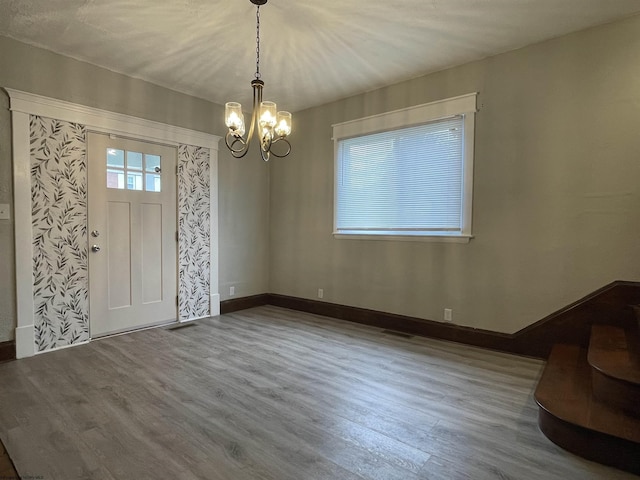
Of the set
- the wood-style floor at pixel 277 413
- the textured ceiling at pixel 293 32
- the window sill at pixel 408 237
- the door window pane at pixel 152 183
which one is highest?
the textured ceiling at pixel 293 32

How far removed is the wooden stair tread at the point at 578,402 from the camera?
1.73 metres

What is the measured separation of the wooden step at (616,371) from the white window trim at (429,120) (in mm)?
1359

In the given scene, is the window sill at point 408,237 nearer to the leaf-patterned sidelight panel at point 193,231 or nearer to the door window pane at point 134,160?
the leaf-patterned sidelight panel at point 193,231

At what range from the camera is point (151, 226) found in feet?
12.6

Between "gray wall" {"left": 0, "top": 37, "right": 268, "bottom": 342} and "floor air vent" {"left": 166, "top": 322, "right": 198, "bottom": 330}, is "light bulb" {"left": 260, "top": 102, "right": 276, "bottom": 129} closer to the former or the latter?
"gray wall" {"left": 0, "top": 37, "right": 268, "bottom": 342}

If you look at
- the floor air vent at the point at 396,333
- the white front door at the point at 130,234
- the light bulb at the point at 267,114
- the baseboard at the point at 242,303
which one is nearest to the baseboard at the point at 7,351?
the white front door at the point at 130,234

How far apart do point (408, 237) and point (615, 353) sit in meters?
1.97

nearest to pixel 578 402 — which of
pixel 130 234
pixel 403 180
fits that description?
pixel 403 180

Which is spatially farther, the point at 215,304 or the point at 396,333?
the point at 215,304

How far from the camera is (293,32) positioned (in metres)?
2.82

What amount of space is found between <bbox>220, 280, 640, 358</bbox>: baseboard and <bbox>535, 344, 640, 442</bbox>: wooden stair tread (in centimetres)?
28

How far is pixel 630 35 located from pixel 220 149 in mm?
4131

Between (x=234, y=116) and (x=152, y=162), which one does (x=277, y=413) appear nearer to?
(x=234, y=116)

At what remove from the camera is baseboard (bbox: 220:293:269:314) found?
15.1ft
